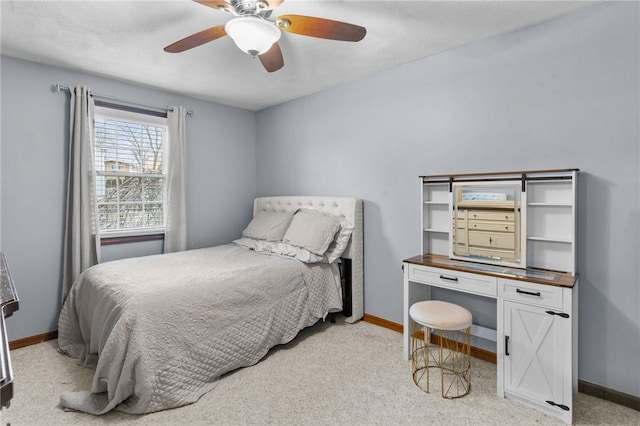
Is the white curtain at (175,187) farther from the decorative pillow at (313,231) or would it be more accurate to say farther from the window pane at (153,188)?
the decorative pillow at (313,231)

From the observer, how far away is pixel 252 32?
5.85ft

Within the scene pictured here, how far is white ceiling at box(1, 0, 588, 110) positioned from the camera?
2.06 m

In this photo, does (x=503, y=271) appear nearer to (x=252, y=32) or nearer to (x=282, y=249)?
Answer: (x=282, y=249)

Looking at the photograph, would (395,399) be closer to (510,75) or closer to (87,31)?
(510,75)

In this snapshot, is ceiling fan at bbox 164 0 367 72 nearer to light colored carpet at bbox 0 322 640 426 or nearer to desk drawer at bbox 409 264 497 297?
desk drawer at bbox 409 264 497 297

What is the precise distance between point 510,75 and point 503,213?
1012 mm

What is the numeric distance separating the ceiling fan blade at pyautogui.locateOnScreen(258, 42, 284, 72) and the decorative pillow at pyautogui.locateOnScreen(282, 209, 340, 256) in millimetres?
1464

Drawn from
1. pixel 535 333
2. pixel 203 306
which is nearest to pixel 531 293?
pixel 535 333

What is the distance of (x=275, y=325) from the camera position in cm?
268

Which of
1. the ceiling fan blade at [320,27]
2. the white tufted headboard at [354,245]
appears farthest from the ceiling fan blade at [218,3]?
the white tufted headboard at [354,245]

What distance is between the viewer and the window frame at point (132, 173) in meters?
3.29

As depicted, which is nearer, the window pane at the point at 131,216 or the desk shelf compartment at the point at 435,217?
the desk shelf compartment at the point at 435,217

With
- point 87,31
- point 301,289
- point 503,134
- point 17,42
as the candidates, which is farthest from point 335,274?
point 17,42

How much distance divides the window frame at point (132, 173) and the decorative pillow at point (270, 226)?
1.01 metres
